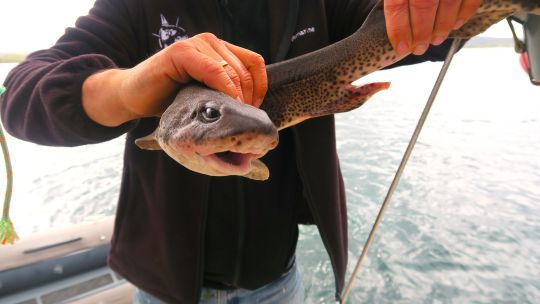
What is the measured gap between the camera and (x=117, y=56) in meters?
1.35

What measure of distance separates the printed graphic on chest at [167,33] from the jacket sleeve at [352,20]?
0.70 m

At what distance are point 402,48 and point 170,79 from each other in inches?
30.6

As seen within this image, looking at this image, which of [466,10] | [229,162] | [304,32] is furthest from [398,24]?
[229,162]

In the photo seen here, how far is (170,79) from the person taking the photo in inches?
37.7

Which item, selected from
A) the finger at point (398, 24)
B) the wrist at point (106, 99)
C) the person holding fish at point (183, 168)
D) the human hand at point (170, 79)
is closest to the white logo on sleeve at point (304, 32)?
the person holding fish at point (183, 168)

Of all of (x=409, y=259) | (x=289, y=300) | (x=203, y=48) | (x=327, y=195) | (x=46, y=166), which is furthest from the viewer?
(x=46, y=166)

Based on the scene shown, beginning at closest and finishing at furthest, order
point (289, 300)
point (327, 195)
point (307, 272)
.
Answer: point (327, 195) → point (289, 300) → point (307, 272)

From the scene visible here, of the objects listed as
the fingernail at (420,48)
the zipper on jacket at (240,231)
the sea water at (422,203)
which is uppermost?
the fingernail at (420,48)

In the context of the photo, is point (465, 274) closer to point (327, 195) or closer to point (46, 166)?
point (327, 195)

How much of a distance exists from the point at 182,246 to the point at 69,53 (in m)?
0.87

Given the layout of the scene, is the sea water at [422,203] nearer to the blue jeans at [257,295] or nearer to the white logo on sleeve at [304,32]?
the blue jeans at [257,295]

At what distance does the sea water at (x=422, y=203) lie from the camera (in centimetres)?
331

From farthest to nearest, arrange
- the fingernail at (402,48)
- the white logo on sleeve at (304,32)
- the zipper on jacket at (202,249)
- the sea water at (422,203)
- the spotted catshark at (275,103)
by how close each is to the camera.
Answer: the sea water at (422,203)
the white logo on sleeve at (304,32)
the zipper on jacket at (202,249)
the fingernail at (402,48)
the spotted catshark at (275,103)

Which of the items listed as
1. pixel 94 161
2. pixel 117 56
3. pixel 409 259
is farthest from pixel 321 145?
pixel 94 161
